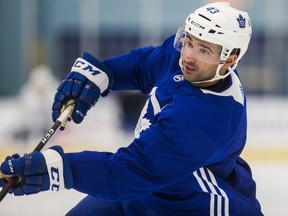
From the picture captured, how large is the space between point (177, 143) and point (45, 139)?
0.49m

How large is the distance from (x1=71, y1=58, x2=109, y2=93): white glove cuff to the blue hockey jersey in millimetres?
175

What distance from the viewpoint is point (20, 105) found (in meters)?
7.82

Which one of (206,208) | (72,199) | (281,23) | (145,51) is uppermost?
(145,51)

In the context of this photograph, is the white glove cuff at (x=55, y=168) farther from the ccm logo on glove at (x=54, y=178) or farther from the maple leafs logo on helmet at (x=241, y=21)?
the maple leafs logo on helmet at (x=241, y=21)

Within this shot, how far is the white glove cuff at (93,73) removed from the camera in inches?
102

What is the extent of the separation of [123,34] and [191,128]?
9.01 m

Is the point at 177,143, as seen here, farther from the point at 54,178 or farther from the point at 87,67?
the point at 87,67

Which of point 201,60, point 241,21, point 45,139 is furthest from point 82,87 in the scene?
point 241,21

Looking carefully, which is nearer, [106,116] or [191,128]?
[191,128]

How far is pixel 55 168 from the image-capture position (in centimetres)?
199

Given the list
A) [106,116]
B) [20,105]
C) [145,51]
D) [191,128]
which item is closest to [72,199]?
[145,51]

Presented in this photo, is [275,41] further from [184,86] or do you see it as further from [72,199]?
[184,86]

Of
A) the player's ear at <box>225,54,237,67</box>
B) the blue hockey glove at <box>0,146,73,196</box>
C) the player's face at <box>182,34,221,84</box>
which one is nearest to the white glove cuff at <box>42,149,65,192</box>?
the blue hockey glove at <box>0,146,73,196</box>

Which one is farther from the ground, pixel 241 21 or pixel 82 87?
pixel 241 21
